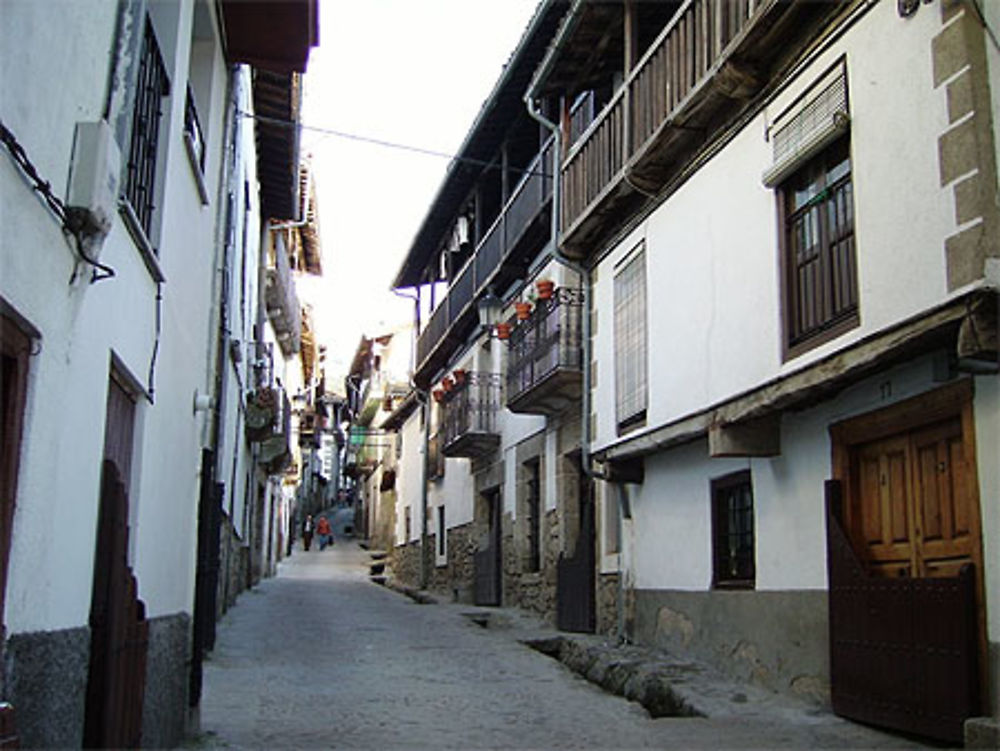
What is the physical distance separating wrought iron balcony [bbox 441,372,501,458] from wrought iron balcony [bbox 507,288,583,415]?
11.2 feet

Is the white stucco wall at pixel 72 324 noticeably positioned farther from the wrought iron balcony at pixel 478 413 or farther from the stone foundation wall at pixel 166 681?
the wrought iron balcony at pixel 478 413

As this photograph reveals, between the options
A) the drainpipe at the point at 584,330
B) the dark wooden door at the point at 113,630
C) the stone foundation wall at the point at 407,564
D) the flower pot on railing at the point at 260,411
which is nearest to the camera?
the dark wooden door at the point at 113,630

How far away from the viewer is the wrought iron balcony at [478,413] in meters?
19.1

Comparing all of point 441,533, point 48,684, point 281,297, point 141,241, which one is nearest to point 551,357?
point 141,241

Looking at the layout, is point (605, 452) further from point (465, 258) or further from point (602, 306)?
point (465, 258)

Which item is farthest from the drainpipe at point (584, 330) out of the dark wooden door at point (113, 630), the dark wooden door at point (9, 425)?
the dark wooden door at point (9, 425)

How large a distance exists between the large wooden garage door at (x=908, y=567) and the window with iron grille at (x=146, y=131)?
4698 mm

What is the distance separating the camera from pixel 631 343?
11.8m

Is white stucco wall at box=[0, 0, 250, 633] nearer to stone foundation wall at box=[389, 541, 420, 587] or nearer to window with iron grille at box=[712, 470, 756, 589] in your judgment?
window with iron grille at box=[712, 470, 756, 589]

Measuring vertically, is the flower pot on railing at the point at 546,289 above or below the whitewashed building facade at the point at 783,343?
above

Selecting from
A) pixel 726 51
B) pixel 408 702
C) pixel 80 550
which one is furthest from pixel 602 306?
pixel 80 550

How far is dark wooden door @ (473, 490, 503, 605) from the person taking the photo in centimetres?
1875

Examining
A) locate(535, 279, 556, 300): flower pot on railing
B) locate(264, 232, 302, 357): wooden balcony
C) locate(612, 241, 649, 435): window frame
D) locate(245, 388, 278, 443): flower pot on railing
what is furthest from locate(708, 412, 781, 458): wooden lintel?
locate(264, 232, 302, 357): wooden balcony

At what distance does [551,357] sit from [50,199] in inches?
428
